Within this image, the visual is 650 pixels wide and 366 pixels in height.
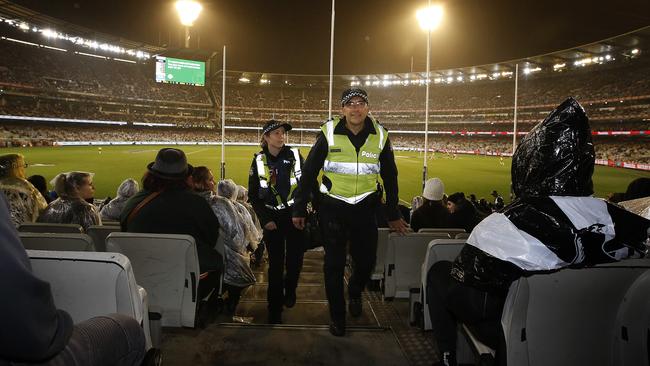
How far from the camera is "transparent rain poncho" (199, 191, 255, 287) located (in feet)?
13.9

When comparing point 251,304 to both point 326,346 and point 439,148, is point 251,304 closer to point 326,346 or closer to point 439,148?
point 326,346

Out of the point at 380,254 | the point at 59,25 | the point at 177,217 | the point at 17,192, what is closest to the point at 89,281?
the point at 177,217

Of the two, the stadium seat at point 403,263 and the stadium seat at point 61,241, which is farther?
the stadium seat at point 403,263

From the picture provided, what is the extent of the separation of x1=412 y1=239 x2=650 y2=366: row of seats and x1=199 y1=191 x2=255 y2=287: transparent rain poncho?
2.82 m

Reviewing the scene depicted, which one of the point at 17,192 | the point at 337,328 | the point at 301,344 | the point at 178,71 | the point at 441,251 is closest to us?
the point at 441,251

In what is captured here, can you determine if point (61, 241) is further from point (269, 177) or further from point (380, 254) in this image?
point (380, 254)

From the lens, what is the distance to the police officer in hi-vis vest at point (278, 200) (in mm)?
4402

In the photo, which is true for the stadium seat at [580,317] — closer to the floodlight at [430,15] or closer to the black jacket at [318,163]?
the black jacket at [318,163]

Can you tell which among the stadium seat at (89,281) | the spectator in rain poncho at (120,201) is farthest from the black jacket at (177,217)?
the spectator in rain poncho at (120,201)

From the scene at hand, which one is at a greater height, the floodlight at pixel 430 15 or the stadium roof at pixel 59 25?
the stadium roof at pixel 59 25

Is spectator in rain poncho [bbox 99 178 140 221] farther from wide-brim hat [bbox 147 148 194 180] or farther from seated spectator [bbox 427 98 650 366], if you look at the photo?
seated spectator [bbox 427 98 650 366]

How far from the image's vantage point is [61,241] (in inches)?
119

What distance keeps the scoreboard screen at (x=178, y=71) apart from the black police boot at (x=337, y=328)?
47379 millimetres

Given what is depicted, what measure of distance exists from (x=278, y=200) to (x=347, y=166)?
997 millimetres
